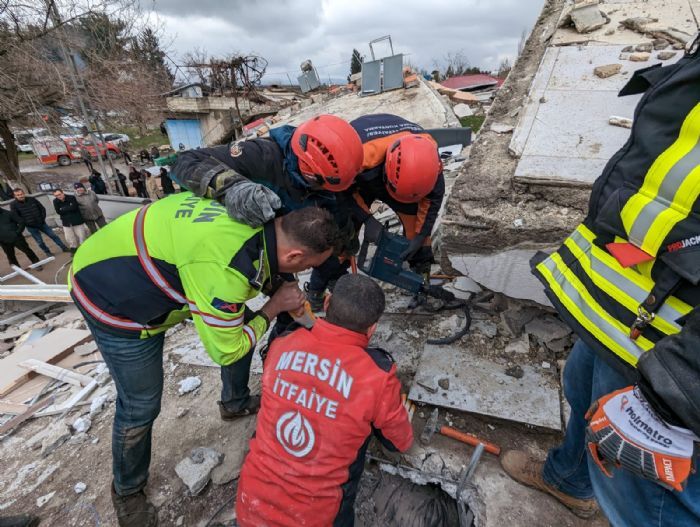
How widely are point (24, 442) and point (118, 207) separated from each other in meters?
6.94

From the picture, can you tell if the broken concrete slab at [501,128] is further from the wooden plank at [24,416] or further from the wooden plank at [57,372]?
the wooden plank at [24,416]

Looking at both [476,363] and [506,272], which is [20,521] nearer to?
→ [476,363]

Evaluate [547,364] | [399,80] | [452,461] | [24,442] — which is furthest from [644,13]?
[399,80]

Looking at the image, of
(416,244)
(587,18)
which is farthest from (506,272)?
(587,18)

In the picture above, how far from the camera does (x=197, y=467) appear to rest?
2.22 meters

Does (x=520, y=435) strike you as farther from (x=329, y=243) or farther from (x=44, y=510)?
(x=44, y=510)

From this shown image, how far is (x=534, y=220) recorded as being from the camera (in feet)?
7.88

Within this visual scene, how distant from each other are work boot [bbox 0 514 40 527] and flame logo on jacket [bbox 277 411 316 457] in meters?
1.81

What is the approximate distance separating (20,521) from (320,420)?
2029 mm

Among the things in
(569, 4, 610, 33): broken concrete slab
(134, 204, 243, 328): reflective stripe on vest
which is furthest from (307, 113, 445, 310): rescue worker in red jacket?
(569, 4, 610, 33): broken concrete slab

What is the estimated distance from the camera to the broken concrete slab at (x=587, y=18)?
13.2ft

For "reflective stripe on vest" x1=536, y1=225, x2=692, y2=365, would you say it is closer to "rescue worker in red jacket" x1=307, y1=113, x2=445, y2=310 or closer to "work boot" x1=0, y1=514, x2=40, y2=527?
"rescue worker in red jacket" x1=307, y1=113, x2=445, y2=310

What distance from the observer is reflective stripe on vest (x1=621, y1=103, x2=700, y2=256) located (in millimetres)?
891

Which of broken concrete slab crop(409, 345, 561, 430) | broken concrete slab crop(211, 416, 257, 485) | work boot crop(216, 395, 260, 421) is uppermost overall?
broken concrete slab crop(409, 345, 561, 430)
